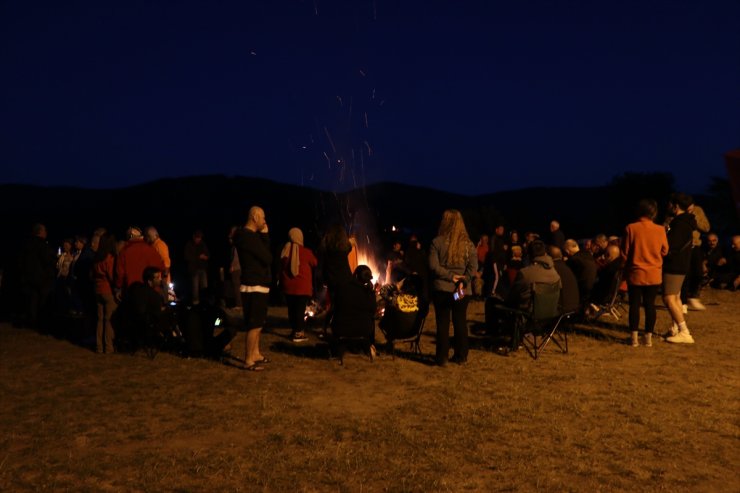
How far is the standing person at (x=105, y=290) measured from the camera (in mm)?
9094

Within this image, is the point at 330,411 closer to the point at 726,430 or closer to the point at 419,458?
the point at 419,458

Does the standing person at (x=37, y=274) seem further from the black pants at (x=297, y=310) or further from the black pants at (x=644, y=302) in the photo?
the black pants at (x=644, y=302)

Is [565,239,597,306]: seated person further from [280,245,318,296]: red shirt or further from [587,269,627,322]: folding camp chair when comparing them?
[280,245,318,296]: red shirt

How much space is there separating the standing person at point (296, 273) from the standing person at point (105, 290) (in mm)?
2228

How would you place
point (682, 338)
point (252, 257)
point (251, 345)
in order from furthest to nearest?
point (682, 338) → point (251, 345) → point (252, 257)

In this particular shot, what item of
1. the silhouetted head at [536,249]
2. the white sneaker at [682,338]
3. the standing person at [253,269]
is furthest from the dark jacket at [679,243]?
the standing person at [253,269]

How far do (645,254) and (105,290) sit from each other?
684cm

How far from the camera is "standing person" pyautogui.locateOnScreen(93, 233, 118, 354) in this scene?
A: 29.8 ft

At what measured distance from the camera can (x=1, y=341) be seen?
34.9 feet

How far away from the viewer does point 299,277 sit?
9781mm

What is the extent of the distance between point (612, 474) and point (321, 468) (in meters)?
1.94

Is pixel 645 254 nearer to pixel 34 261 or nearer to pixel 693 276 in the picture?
pixel 693 276

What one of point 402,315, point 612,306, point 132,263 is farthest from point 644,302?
point 132,263

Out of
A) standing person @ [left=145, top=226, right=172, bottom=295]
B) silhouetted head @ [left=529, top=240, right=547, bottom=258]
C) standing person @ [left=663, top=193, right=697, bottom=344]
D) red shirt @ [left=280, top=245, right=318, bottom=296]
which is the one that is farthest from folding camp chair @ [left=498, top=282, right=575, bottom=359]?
standing person @ [left=145, top=226, right=172, bottom=295]
